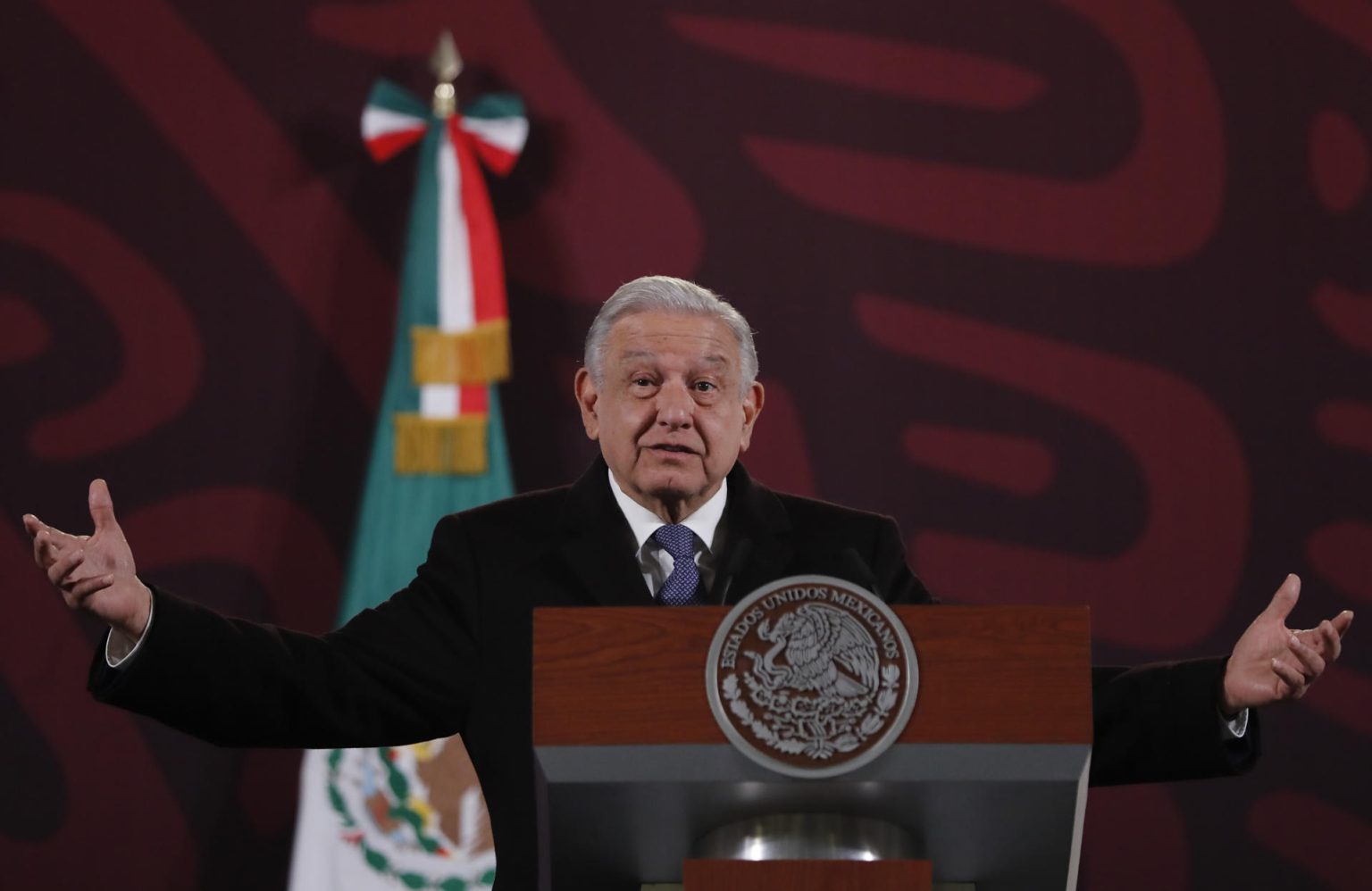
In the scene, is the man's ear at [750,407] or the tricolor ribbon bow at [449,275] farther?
the tricolor ribbon bow at [449,275]

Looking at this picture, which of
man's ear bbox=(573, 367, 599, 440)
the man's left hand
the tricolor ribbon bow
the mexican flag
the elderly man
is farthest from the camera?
the tricolor ribbon bow

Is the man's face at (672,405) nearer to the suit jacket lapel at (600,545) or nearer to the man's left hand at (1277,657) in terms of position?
the suit jacket lapel at (600,545)

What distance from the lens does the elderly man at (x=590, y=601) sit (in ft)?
5.73

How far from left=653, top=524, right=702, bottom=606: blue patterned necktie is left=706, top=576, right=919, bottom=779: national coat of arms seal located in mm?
613

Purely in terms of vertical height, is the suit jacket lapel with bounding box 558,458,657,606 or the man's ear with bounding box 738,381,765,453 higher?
the man's ear with bounding box 738,381,765,453

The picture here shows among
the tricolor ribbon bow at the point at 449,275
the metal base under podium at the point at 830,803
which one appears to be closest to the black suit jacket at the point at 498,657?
the metal base under podium at the point at 830,803

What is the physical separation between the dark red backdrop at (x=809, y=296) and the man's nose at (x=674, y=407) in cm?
204

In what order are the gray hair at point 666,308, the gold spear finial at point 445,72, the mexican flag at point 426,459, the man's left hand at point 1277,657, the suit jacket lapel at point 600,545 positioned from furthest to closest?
the gold spear finial at point 445,72 < the mexican flag at point 426,459 < the gray hair at point 666,308 < the suit jacket lapel at point 600,545 < the man's left hand at point 1277,657

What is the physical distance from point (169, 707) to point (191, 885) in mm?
2378

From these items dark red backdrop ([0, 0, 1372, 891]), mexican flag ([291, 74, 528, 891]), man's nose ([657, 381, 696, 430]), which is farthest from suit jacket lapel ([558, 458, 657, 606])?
dark red backdrop ([0, 0, 1372, 891])

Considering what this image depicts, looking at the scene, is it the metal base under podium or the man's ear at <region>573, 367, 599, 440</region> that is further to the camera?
the man's ear at <region>573, 367, 599, 440</region>

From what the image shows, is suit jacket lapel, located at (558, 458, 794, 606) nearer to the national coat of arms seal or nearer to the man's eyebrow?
the man's eyebrow

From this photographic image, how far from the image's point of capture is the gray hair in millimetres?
2113

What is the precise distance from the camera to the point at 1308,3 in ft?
14.0
